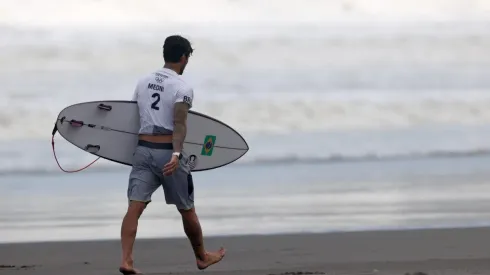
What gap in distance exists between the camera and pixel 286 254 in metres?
8.42

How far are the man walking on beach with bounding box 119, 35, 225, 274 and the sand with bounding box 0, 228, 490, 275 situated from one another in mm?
707

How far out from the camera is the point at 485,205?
11906mm

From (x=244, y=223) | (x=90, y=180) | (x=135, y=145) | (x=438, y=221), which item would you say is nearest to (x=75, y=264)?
(x=135, y=145)

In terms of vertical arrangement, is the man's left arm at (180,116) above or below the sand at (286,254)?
above

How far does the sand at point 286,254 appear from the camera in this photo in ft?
23.7

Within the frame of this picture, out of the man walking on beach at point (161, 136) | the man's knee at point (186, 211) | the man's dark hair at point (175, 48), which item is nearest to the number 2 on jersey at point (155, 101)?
the man walking on beach at point (161, 136)

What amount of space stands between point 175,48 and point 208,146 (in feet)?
3.96

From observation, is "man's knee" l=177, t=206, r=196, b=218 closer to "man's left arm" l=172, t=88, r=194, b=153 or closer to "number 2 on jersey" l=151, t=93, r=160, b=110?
"man's left arm" l=172, t=88, r=194, b=153

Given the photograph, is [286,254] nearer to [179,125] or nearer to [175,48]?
[179,125]

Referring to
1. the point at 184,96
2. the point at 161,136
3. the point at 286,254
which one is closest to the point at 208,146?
the point at 161,136

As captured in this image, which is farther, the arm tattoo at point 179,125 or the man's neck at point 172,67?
the man's neck at point 172,67

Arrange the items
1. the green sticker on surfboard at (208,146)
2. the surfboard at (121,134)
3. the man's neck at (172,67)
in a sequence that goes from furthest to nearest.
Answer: the green sticker on surfboard at (208,146) < the surfboard at (121,134) < the man's neck at (172,67)

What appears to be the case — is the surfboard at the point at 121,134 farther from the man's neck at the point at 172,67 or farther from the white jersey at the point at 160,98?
the man's neck at the point at 172,67

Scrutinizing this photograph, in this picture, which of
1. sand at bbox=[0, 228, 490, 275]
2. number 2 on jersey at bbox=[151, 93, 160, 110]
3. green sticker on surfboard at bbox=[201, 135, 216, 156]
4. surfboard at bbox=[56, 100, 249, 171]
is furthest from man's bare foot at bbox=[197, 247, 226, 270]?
number 2 on jersey at bbox=[151, 93, 160, 110]
